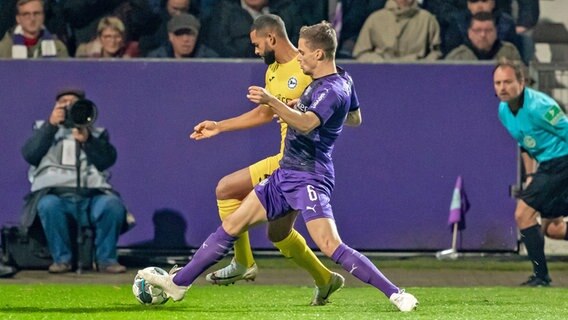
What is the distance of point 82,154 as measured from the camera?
15.3 meters

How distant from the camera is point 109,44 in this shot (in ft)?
53.0

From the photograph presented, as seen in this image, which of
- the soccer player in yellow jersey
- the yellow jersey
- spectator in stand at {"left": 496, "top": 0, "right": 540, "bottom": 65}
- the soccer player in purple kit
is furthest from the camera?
spectator in stand at {"left": 496, "top": 0, "right": 540, "bottom": 65}

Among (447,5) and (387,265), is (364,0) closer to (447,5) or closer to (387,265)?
(447,5)

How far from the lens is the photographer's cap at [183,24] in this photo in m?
16.2

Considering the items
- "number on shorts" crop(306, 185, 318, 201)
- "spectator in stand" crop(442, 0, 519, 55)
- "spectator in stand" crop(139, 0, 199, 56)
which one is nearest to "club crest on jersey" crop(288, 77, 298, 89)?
"number on shorts" crop(306, 185, 318, 201)

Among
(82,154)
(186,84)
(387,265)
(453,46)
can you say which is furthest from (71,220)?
(453,46)

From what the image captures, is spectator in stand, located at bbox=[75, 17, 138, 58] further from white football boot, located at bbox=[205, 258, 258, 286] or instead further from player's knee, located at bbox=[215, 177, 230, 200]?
white football boot, located at bbox=[205, 258, 258, 286]

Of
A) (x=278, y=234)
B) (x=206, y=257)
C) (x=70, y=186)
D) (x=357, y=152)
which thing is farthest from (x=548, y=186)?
(x=206, y=257)

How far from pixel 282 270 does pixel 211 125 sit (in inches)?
187

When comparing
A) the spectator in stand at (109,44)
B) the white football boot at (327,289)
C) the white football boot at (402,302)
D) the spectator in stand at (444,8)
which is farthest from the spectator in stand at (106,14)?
the white football boot at (402,302)

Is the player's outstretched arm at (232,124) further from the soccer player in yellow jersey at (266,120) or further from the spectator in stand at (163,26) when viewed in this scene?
the spectator in stand at (163,26)

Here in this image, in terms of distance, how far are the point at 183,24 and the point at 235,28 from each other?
57 centimetres

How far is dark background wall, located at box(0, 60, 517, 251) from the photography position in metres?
15.9

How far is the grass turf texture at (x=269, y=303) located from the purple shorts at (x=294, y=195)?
688 mm
